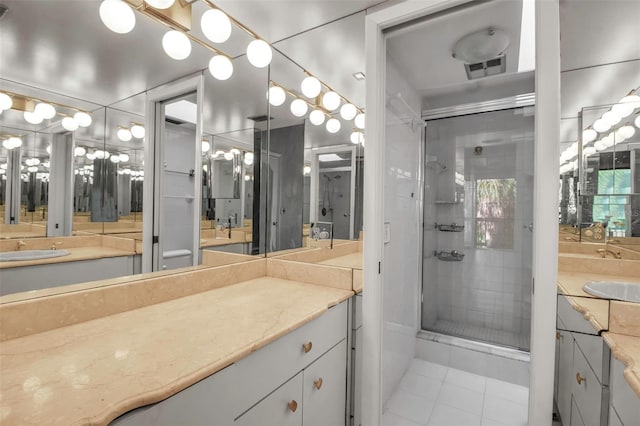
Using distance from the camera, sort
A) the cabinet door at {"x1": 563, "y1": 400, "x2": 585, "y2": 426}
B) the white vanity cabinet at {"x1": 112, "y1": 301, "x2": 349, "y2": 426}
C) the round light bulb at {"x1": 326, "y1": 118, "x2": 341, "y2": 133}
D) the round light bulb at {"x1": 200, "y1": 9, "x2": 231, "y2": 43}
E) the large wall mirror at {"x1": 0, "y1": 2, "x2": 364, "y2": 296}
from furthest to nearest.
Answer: the round light bulb at {"x1": 326, "y1": 118, "x2": 341, "y2": 133}
the round light bulb at {"x1": 200, "y1": 9, "x2": 231, "y2": 43}
the cabinet door at {"x1": 563, "y1": 400, "x2": 585, "y2": 426}
the large wall mirror at {"x1": 0, "y1": 2, "x2": 364, "y2": 296}
the white vanity cabinet at {"x1": 112, "y1": 301, "x2": 349, "y2": 426}

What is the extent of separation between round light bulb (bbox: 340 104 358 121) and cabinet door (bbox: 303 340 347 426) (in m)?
1.38

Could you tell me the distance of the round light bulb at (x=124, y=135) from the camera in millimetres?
1225

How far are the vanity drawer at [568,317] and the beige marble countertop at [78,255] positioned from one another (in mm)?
1932

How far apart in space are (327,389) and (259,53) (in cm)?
193

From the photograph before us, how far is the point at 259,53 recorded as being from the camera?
185 centimetres

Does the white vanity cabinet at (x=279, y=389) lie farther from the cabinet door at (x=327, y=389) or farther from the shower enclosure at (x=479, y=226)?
the shower enclosure at (x=479, y=226)

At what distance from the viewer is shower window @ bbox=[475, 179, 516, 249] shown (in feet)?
9.86

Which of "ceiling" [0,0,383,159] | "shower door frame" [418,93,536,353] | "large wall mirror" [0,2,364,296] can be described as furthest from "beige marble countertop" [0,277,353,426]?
"shower door frame" [418,93,536,353]

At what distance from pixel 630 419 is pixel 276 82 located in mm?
2284

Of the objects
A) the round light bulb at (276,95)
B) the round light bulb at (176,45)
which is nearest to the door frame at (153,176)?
the round light bulb at (176,45)

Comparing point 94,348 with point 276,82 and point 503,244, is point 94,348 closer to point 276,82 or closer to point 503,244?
point 276,82

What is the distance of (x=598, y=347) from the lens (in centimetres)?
116

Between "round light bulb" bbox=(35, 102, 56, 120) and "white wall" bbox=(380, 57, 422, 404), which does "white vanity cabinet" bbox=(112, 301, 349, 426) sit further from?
"round light bulb" bbox=(35, 102, 56, 120)

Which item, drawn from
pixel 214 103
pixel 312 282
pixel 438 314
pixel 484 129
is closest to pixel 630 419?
pixel 312 282
